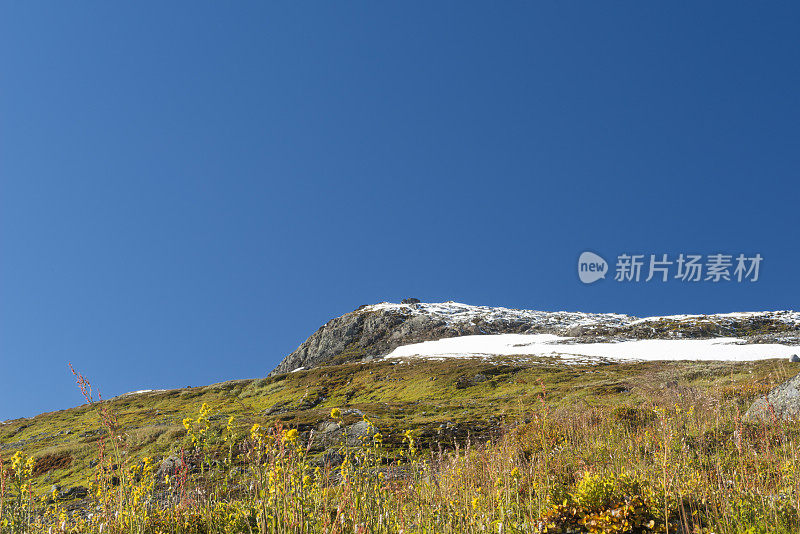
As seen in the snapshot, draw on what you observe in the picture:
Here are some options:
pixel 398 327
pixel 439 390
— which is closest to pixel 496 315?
pixel 398 327

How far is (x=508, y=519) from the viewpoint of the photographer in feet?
16.0

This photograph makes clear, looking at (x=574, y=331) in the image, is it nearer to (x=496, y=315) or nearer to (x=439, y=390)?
(x=496, y=315)

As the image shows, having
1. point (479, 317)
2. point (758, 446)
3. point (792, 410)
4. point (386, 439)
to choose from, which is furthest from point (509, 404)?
point (479, 317)

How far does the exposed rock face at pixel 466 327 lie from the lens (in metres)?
98.9

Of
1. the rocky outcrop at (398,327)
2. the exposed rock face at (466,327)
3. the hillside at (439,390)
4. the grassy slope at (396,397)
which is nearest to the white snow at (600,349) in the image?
the hillside at (439,390)

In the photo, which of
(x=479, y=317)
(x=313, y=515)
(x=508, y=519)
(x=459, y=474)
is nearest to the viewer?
(x=313, y=515)

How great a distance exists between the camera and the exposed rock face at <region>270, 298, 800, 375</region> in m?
98.9

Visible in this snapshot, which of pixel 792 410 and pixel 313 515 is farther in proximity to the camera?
pixel 792 410

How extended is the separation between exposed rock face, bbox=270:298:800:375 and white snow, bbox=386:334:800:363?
16.8 metres

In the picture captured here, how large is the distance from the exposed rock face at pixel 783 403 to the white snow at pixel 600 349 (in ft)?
150

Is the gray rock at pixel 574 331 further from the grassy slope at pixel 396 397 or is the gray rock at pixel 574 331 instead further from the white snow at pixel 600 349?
the grassy slope at pixel 396 397

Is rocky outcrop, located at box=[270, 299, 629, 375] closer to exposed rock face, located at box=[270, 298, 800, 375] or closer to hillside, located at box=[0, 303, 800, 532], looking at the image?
exposed rock face, located at box=[270, 298, 800, 375]

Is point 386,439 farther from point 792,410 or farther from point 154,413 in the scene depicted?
point 154,413

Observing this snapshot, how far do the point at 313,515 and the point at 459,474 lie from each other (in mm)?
2631
